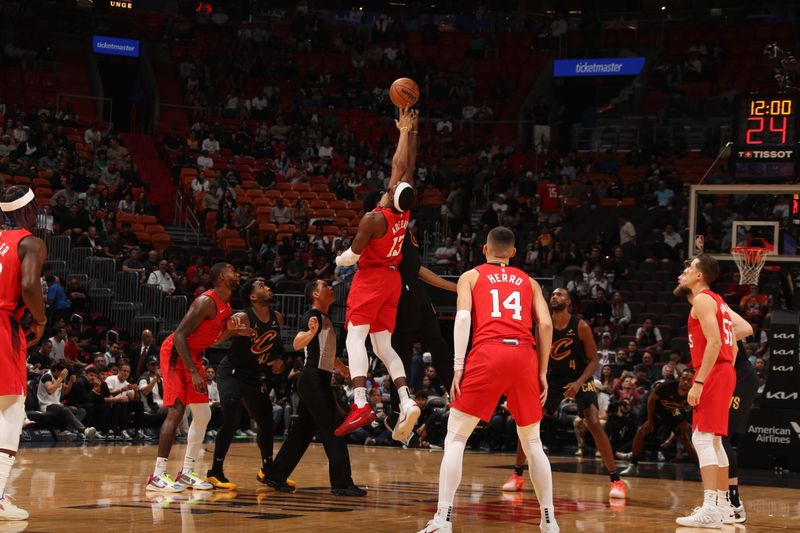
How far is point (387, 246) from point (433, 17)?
26.5 meters

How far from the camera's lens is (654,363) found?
19078 millimetres

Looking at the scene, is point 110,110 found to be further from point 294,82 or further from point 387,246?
point 387,246

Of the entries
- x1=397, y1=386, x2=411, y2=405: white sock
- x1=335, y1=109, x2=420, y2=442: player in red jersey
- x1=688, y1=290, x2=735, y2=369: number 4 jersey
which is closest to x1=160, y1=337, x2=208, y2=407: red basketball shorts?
x1=335, y1=109, x2=420, y2=442: player in red jersey

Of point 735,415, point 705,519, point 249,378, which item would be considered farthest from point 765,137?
point 249,378

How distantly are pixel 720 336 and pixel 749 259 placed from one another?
7.18 meters

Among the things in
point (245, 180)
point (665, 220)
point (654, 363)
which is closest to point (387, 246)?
point (654, 363)

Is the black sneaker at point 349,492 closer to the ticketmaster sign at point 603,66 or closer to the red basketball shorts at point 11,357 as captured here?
the red basketball shorts at point 11,357

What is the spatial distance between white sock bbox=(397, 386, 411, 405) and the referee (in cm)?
172

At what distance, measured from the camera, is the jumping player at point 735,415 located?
9180mm

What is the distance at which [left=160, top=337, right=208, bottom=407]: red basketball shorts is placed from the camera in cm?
1059

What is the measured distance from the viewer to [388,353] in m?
9.14

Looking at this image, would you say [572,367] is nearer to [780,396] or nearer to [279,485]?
[279,485]

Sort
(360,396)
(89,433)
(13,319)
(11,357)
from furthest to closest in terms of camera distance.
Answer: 1. (89,433)
2. (360,396)
3. (13,319)
4. (11,357)

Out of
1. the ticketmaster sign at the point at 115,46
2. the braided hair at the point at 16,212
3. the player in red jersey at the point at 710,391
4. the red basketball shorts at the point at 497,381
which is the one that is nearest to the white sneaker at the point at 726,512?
the player in red jersey at the point at 710,391
